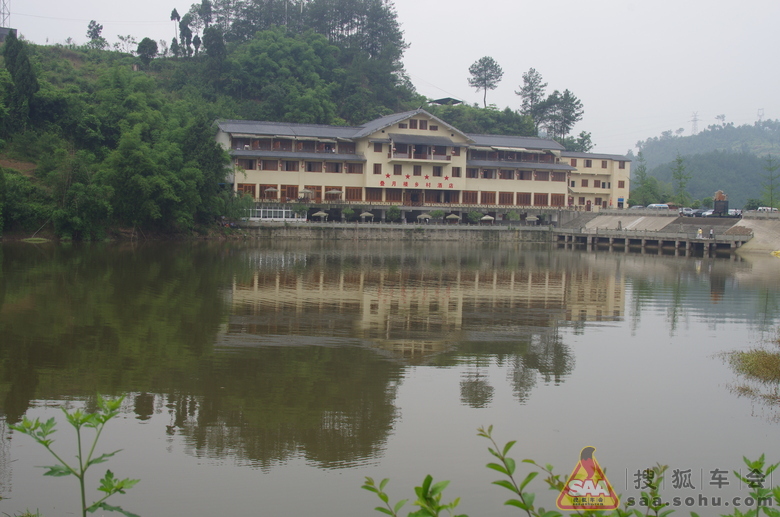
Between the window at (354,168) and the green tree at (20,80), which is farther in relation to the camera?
the window at (354,168)

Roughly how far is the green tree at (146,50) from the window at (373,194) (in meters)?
30.0

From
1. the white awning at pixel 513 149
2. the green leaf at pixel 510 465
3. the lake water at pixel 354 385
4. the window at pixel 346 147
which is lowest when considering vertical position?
the lake water at pixel 354 385

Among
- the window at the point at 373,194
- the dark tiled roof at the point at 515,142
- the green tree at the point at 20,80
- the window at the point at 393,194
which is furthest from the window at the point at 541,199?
the green tree at the point at 20,80

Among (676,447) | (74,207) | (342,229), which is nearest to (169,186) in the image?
(74,207)

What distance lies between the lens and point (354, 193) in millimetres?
57375

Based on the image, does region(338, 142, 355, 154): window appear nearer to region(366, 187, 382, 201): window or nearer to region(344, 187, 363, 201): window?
region(344, 187, 363, 201): window

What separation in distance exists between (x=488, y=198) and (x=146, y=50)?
38801mm

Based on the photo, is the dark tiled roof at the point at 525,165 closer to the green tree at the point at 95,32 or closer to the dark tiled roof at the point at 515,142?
the dark tiled roof at the point at 515,142

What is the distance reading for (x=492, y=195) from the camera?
61375 mm

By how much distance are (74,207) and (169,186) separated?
545 cm

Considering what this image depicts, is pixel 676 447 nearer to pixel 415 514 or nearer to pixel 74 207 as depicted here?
pixel 415 514

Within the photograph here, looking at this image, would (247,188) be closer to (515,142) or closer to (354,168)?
(354,168)

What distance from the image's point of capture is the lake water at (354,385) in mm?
7770

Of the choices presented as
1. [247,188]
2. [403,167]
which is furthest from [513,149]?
[247,188]
